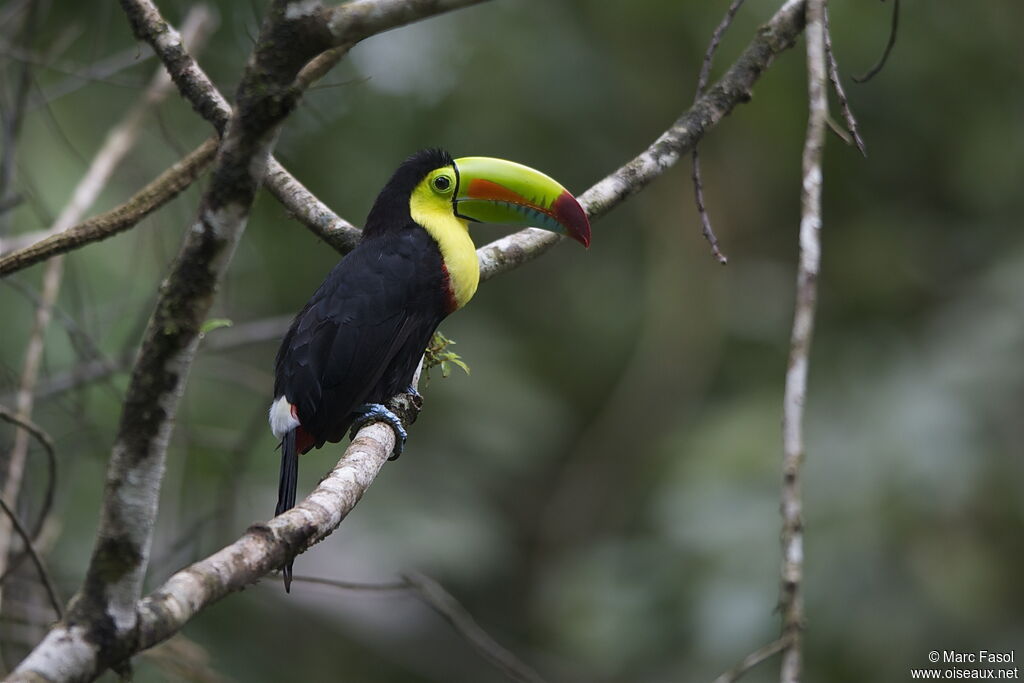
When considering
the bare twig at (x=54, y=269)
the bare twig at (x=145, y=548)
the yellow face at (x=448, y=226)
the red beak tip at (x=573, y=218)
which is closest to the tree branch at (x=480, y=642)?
the bare twig at (x=145, y=548)

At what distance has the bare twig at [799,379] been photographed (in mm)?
1778

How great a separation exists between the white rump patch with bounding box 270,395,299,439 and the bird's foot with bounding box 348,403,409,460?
0.53 ft

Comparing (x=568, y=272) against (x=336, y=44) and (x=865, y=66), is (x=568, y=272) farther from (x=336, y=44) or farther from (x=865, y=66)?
(x=336, y=44)

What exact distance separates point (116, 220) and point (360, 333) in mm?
712

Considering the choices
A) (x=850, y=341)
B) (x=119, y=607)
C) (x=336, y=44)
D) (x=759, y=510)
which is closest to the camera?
(x=119, y=607)

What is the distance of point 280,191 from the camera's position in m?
3.15

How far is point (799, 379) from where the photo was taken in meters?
2.05

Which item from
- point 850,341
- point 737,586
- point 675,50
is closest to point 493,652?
point 737,586

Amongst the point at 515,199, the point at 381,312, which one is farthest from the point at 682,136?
the point at 381,312

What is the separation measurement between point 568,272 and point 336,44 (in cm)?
671

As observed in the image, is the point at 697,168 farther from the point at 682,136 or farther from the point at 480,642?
the point at 480,642

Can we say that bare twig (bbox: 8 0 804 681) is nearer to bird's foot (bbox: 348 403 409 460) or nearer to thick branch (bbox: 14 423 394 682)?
thick branch (bbox: 14 423 394 682)

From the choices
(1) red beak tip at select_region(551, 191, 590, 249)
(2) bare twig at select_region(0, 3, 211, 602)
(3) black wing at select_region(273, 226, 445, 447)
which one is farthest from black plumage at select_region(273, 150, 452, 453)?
(2) bare twig at select_region(0, 3, 211, 602)

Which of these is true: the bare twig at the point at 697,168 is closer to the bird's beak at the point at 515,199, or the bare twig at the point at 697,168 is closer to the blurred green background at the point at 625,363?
the bird's beak at the point at 515,199
